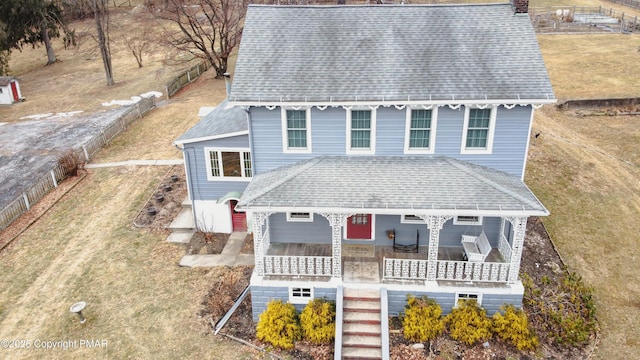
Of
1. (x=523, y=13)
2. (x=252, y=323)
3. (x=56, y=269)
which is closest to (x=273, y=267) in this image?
(x=252, y=323)

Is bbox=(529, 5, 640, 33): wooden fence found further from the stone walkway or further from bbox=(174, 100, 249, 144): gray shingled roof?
the stone walkway

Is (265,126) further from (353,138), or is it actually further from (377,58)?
(377,58)

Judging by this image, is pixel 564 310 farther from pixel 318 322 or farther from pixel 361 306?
pixel 318 322

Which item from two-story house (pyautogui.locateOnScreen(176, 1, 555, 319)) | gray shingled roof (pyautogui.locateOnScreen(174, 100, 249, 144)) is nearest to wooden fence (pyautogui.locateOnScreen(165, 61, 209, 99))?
gray shingled roof (pyautogui.locateOnScreen(174, 100, 249, 144))

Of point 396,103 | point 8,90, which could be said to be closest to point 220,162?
point 396,103

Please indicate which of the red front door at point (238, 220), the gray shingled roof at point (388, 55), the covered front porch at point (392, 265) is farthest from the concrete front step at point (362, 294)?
the red front door at point (238, 220)

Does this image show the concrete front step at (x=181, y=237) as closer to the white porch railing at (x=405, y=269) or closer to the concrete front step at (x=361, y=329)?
the concrete front step at (x=361, y=329)
